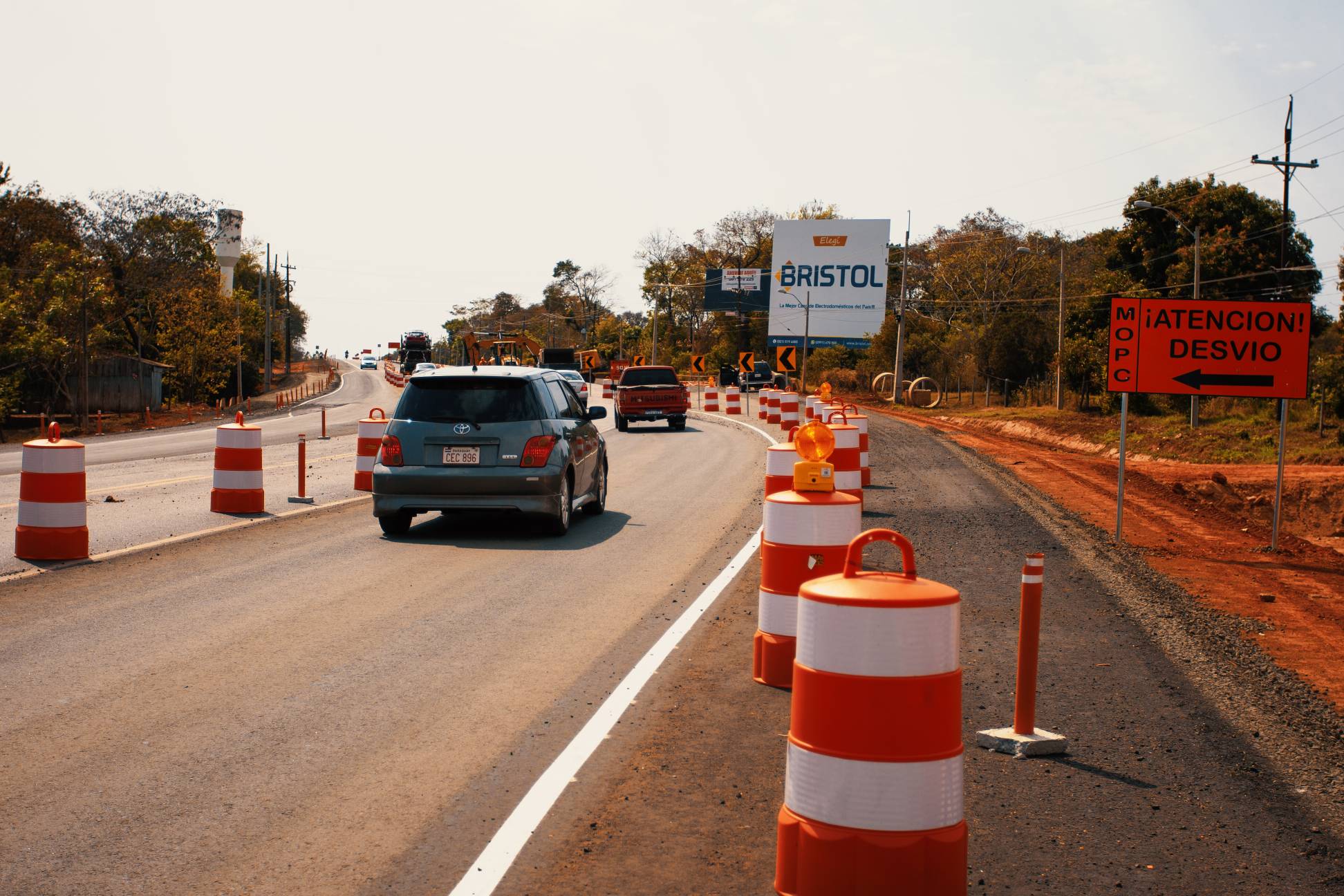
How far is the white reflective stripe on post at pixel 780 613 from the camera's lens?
702 centimetres

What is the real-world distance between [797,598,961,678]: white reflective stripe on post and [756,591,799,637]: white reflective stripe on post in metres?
3.15

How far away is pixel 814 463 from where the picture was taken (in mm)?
7039

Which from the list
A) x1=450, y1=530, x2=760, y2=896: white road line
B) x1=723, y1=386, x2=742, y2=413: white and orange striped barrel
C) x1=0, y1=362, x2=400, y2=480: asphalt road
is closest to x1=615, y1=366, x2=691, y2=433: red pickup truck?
x1=0, y1=362, x2=400, y2=480: asphalt road

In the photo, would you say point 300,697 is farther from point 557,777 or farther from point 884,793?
point 884,793

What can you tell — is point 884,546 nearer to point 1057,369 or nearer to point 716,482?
point 716,482

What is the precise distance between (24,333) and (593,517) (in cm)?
4749

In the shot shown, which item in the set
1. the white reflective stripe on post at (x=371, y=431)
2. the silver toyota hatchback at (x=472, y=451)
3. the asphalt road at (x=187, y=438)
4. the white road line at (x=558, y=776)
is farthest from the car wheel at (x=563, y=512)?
the asphalt road at (x=187, y=438)

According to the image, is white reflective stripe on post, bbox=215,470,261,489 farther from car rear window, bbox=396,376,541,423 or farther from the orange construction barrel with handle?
the orange construction barrel with handle

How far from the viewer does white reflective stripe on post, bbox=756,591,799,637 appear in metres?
7.02

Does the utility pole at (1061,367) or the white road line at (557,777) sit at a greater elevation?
the utility pole at (1061,367)

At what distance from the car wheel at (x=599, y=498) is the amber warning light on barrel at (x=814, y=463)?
8258 millimetres

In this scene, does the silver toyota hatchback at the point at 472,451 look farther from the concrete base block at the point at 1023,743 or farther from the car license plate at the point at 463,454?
the concrete base block at the point at 1023,743

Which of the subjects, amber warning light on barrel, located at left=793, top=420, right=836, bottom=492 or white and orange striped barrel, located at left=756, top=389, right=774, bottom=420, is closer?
amber warning light on barrel, located at left=793, top=420, right=836, bottom=492

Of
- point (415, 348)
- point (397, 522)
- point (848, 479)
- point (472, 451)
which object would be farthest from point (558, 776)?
point (415, 348)
